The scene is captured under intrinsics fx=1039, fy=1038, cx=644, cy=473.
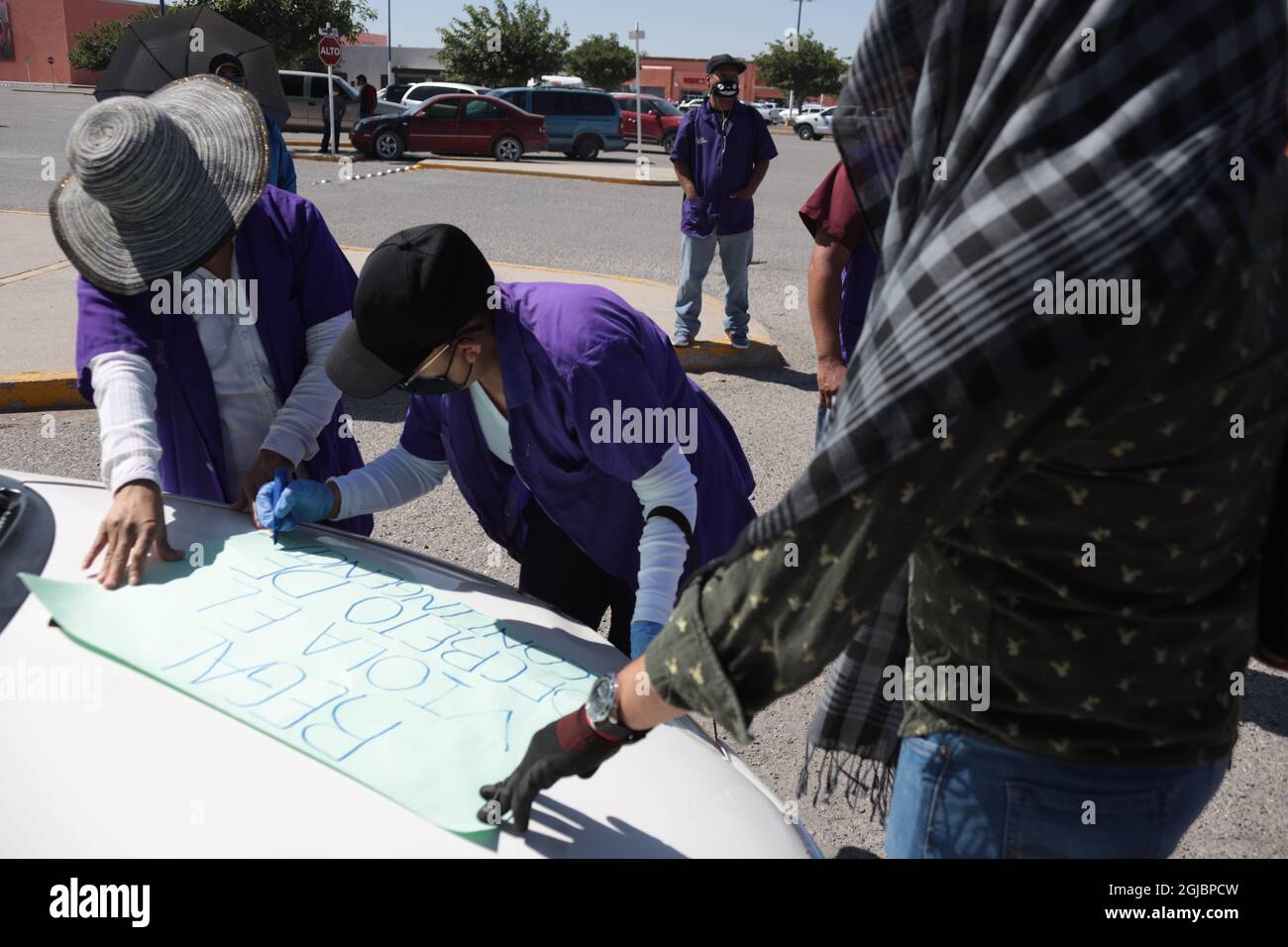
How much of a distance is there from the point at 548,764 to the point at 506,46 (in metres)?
39.0

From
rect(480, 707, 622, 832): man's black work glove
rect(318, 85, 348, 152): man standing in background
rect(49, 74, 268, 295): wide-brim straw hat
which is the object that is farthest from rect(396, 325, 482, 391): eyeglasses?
rect(318, 85, 348, 152): man standing in background

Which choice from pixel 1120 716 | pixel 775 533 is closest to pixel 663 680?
pixel 775 533

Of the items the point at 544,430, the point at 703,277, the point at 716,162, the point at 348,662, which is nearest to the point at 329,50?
the point at 716,162

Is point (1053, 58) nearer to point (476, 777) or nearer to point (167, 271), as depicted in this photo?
point (476, 777)

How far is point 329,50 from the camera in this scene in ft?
58.1

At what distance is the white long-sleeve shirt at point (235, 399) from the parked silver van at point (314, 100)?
1982 cm

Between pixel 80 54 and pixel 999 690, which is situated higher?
pixel 80 54

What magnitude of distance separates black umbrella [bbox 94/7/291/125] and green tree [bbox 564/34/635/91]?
50.6m

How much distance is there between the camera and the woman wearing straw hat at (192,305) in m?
2.22

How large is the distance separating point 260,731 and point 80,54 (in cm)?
5029

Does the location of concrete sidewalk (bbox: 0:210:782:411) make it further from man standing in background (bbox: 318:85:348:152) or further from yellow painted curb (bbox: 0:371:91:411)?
man standing in background (bbox: 318:85:348:152)

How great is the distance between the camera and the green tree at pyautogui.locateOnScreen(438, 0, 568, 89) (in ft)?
121

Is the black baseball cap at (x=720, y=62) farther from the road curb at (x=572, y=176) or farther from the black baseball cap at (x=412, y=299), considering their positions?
the road curb at (x=572, y=176)

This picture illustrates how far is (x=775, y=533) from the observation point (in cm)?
95
